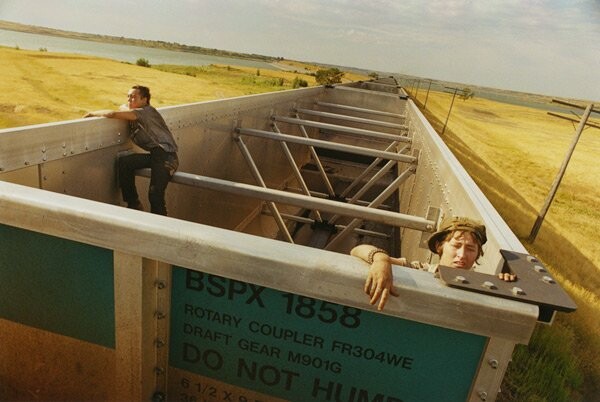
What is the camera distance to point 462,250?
7.25 feet

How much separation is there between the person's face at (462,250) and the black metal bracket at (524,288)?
2.22 feet

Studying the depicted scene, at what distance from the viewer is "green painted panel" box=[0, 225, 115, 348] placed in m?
1.67

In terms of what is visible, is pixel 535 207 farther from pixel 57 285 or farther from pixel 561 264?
pixel 57 285

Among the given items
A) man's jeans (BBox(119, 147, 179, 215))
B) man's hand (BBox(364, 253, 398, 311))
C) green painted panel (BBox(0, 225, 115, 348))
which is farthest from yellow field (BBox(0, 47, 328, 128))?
man's hand (BBox(364, 253, 398, 311))

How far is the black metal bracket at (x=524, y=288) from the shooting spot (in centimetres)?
134

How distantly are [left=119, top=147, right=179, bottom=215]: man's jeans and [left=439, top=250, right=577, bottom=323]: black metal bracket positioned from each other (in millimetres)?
2682

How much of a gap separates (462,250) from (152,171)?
2.45m

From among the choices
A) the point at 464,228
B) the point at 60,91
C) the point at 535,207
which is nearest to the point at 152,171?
the point at 464,228

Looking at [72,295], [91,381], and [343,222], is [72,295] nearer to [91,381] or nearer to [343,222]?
[91,381]

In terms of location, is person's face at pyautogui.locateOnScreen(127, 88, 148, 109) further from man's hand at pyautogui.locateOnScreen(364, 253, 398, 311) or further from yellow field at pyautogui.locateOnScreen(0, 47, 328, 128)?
yellow field at pyautogui.locateOnScreen(0, 47, 328, 128)

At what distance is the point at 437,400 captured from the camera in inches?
61.7

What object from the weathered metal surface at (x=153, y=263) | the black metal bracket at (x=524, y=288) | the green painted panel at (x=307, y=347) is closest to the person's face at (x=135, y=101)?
the weathered metal surface at (x=153, y=263)

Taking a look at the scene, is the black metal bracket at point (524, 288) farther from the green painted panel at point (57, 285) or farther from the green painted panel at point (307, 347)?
the green painted panel at point (57, 285)

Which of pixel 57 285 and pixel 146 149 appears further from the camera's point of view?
pixel 146 149
